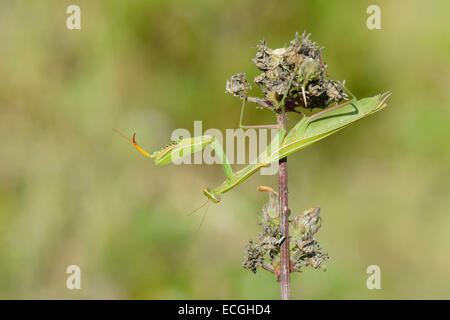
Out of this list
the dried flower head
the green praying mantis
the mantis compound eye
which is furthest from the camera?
the mantis compound eye

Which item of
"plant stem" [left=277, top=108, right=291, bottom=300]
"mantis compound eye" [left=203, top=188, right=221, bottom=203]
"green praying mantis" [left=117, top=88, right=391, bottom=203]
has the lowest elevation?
"plant stem" [left=277, top=108, right=291, bottom=300]

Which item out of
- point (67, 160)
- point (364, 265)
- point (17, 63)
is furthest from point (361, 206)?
point (17, 63)

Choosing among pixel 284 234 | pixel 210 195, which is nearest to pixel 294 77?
pixel 284 234

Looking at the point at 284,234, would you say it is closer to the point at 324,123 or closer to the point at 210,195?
the point at 210,195

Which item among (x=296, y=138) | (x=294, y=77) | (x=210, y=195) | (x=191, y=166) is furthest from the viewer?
(x=191, y=166)

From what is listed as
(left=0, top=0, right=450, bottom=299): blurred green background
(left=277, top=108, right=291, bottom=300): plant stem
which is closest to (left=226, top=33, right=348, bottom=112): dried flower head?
(left=277, top=108, right=291, bottom=300): plant stem

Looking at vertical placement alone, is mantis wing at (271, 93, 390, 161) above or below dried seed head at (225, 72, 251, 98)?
below

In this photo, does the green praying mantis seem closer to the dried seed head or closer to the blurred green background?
the dried seed head

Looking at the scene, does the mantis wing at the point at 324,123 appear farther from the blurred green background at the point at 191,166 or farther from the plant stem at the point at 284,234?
the blurred green background at the point at 191,166
